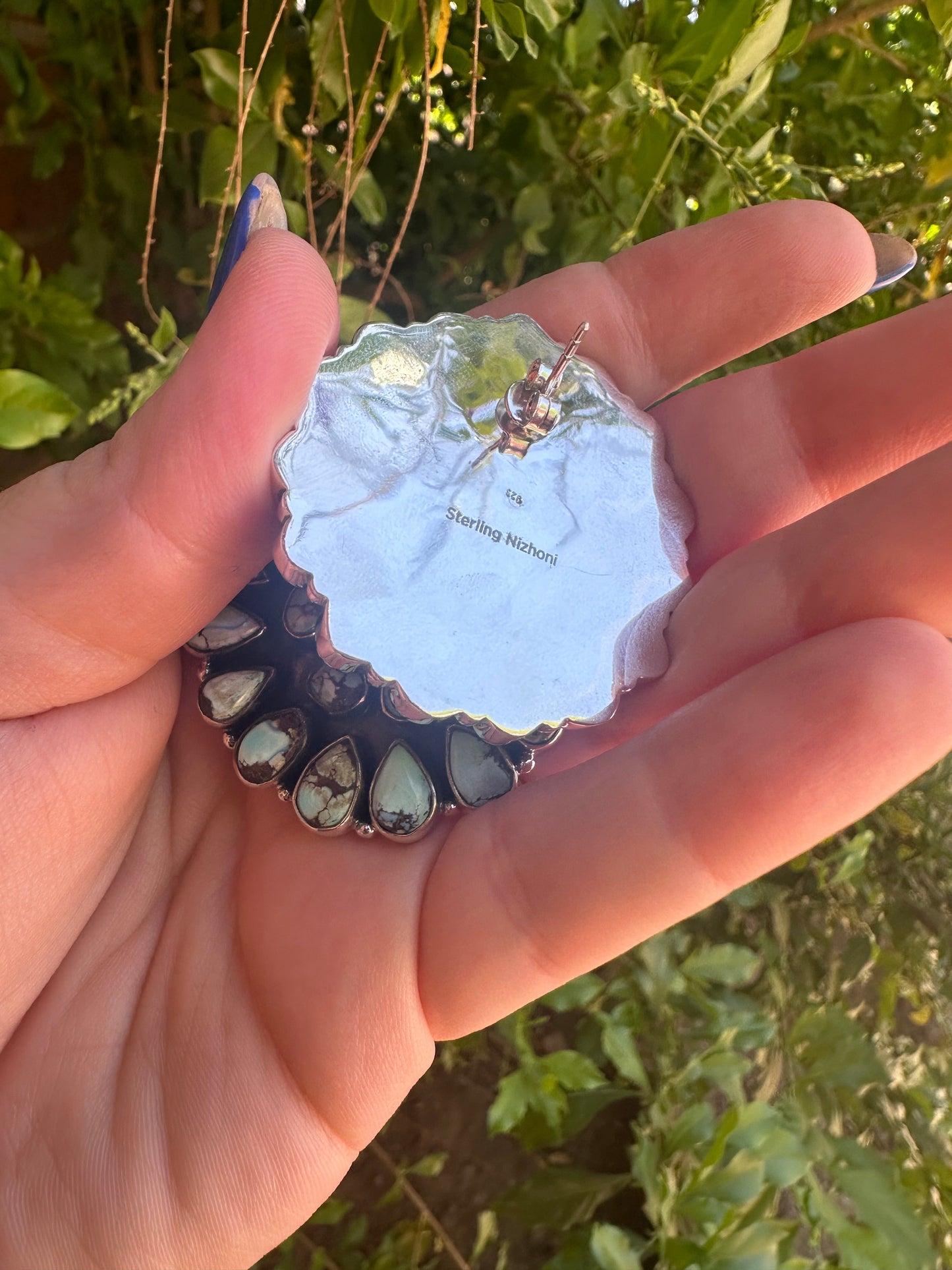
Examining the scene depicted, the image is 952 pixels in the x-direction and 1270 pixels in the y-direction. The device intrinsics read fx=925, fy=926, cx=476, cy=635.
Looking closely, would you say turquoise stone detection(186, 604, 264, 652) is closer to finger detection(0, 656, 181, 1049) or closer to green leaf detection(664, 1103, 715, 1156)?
finger detection(0, 656, 181, 1049)

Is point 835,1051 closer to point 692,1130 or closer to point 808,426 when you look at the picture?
point 692,1130

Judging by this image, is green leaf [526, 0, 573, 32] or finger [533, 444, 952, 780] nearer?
finger [533, 444, 952, 780]

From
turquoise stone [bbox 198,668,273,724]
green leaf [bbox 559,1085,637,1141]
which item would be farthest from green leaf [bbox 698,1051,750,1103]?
turquoise stone [bbox 198,668,273,724]

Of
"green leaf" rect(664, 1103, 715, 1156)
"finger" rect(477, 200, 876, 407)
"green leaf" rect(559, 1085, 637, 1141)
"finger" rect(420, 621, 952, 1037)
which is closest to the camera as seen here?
"finger" rect(420, 621, 952, 1037)

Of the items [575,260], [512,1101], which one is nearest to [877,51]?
[575,260]

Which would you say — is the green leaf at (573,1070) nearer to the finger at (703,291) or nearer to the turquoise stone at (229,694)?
the turquoise stone at (229,694)

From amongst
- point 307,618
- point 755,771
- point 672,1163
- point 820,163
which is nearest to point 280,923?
point 307,618

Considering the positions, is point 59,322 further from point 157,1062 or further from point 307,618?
point 157,1062
